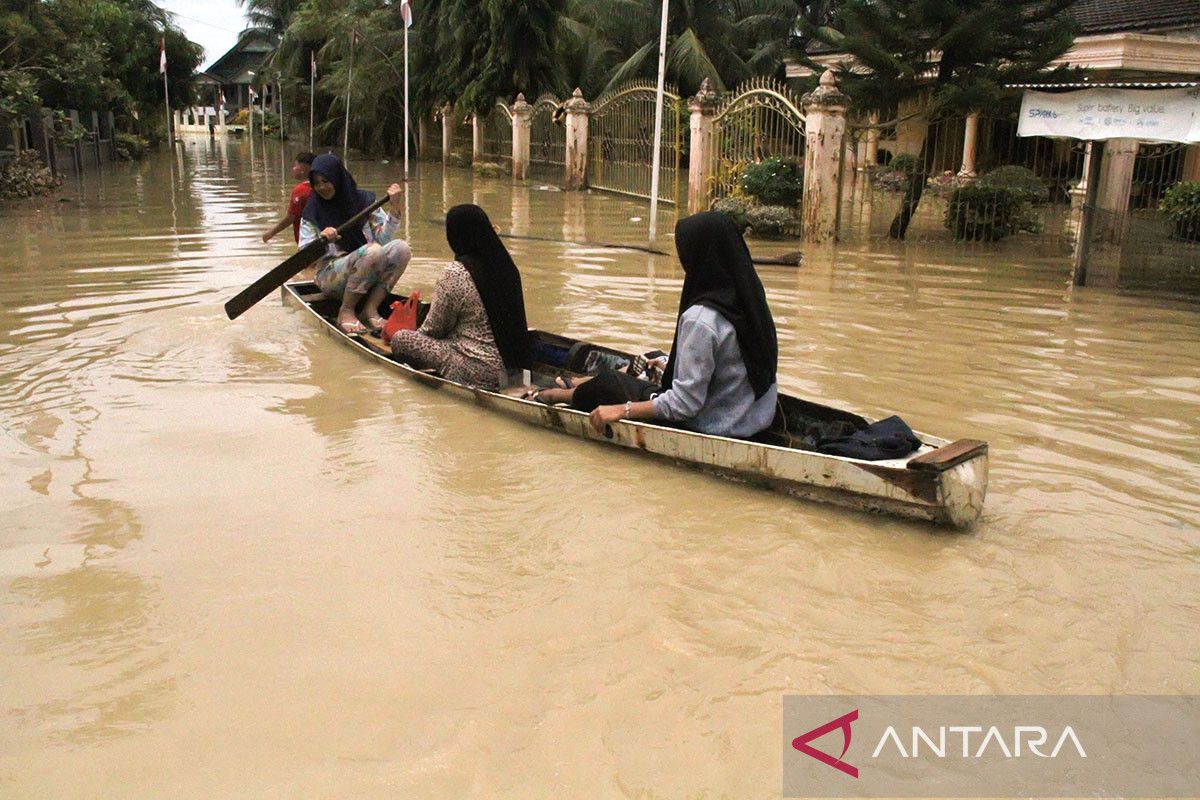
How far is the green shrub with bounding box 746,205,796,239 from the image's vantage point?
15.0m

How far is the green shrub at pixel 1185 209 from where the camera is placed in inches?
512

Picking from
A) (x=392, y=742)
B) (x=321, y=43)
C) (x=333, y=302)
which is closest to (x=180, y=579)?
(x=392, y=742)

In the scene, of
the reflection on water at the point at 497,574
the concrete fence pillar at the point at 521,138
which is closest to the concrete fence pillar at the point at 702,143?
the reflection on water at the point at 497,574

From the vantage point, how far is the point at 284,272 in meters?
8.78

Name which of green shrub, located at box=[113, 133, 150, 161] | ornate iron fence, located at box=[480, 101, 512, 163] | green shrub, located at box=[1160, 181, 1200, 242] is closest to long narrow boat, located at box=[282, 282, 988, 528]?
green shrub, located at box=[1160, 181, 1200, 242]

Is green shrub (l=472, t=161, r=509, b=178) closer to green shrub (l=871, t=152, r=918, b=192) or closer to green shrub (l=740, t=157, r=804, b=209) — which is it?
green shrub (l=871, t=152, r=918, b=192)

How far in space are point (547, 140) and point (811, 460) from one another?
2226 centimetres

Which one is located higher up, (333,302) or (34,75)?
(34,75)

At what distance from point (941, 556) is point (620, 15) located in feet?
87.9

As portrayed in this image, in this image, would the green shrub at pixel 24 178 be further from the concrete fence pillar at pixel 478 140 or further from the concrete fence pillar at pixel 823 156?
the concrete fence pillar at pixel 823 156

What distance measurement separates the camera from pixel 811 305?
408 inches

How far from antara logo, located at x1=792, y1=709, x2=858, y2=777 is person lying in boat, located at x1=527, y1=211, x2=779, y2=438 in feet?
6.87

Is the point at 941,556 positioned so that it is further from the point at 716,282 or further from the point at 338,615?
the point at 338,615

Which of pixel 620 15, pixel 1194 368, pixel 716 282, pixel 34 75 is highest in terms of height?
pixel 620 15
